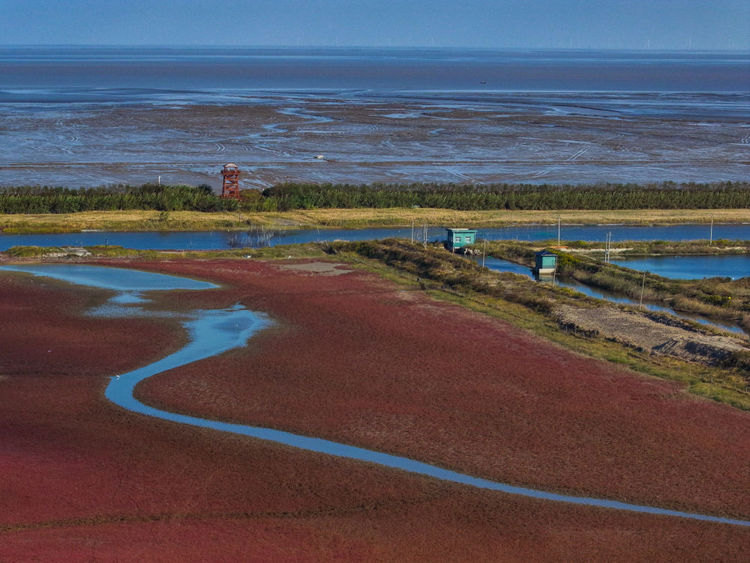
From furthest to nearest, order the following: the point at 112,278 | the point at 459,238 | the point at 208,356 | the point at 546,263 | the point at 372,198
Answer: the point at 372,198 < the point at 459,238 < the point at 546,263 < the point at 112,278 < the point at 208,356

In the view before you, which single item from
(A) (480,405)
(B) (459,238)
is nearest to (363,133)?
(B) (459,238)

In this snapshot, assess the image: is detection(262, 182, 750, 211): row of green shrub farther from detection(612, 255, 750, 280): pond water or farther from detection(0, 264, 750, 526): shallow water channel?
detection(0, 264, 750, 526): shallow water channel

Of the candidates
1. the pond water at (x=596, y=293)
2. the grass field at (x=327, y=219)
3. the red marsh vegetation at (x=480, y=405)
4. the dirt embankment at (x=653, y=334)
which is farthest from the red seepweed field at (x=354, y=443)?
the grass field at (x=327, y=219)

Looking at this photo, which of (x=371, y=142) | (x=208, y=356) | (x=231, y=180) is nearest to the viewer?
(x=208, y=356)

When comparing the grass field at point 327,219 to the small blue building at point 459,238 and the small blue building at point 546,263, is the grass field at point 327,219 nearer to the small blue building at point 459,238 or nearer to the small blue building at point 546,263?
the small blue building at point 459,238

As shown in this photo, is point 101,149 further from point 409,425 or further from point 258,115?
point 409,425

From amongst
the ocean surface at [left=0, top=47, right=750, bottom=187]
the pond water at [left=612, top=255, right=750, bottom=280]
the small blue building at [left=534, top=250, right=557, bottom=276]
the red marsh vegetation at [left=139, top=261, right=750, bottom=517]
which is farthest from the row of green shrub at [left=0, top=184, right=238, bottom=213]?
the red marsh vegetation at [left=139, top=261, right=750, bottom=517]

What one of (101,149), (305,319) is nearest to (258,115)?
(101,149)

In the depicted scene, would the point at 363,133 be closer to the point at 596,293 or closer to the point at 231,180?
the point at 231,180
